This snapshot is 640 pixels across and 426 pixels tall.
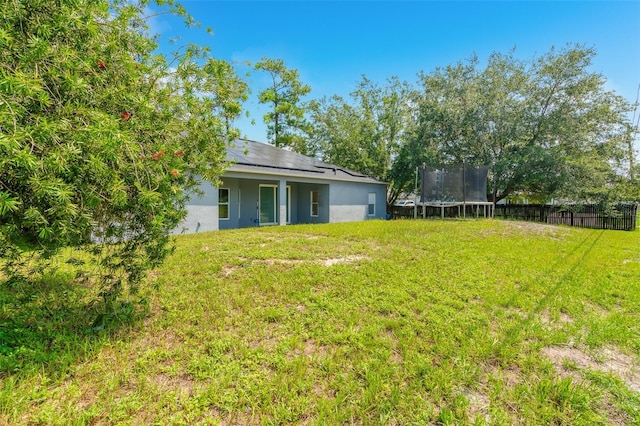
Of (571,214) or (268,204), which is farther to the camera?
(571,214)

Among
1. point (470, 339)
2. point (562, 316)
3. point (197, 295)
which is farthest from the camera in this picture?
point (197, 295)

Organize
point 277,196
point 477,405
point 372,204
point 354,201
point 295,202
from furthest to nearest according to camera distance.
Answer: point 372,204 → point 354,201 → point 295,202 → point 277,196 → point 477,405

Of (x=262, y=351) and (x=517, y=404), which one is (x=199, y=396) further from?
(x=517, y=404)

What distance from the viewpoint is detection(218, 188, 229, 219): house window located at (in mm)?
11219

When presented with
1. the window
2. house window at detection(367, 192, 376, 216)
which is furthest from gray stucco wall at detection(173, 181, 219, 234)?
house window at detection(367, 192, 376, 216)

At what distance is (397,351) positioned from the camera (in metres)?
2.63

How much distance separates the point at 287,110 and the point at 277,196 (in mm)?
14036

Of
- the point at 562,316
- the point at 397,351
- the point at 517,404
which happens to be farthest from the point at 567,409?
the point at 562,316

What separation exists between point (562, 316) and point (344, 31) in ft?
41.1

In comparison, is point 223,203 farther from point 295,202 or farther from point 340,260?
point 340,260

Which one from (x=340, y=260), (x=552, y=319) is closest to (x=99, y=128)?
(x=340, y=260)

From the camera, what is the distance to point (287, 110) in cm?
2433

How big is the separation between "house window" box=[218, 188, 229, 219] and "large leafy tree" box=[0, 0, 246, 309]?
835cm

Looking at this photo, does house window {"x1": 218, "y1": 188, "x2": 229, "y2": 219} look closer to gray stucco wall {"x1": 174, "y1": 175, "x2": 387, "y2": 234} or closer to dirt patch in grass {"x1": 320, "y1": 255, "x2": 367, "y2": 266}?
gray stucco wall {"x1": 174, "y1": 175, "x2": 387, "y2": 234}
